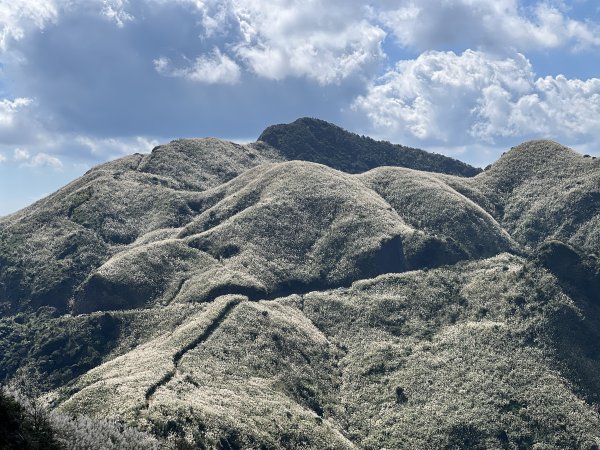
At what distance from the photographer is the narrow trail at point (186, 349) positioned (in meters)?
105

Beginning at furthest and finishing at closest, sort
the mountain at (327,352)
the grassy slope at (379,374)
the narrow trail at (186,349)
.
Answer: the mountain at (327,352)
the grassy slope at (379,374)
the narrow trail at (186,349)

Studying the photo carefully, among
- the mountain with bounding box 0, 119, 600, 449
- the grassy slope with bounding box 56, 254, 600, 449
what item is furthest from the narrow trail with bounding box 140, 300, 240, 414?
the grassy slope with bounding box 56, 254, 600, 449

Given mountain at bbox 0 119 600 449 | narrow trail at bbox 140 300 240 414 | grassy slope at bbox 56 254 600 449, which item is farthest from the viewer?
mountain at bbox 0 119 600 449

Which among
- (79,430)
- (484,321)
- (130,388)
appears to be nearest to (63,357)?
(130,388)

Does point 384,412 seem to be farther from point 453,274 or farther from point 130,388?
point 453,274

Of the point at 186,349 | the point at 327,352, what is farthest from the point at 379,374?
the point at 186,349

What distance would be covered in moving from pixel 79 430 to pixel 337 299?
145182 mm

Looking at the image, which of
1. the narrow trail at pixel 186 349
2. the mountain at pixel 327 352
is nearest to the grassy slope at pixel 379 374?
the mountain at pixel 327 352

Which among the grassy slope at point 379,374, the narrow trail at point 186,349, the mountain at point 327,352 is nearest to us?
the narrow trail at point 186,349

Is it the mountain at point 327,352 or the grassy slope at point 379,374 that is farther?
the mountain at point 327,352

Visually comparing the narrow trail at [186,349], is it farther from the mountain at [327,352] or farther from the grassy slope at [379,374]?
the grassy slope at [379,374]

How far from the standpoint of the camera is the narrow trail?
344ft

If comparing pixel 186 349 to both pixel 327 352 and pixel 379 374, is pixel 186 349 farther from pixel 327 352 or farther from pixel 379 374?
pixel 379 374

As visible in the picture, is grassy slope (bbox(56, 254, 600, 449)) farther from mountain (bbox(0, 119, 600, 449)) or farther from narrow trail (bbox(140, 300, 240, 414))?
narrow trail (bbox(140, 300, 240, 414))
